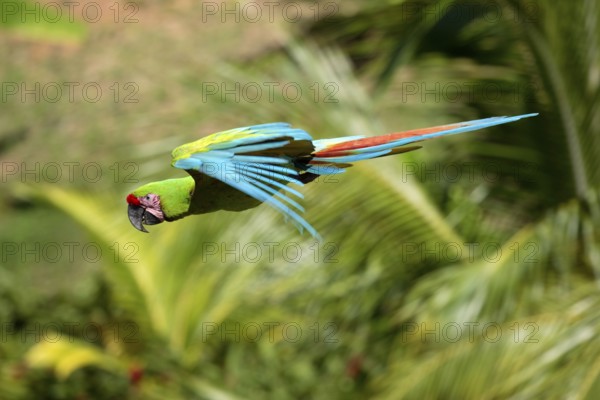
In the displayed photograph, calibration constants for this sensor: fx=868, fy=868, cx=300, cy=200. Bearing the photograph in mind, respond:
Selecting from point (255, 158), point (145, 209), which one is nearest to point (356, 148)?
point (255, 158)

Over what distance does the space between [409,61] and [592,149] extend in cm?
91

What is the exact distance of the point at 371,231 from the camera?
3840mm

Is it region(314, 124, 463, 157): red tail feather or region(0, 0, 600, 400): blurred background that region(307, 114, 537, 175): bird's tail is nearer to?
region(314, 124, 463, 157): red tail feather

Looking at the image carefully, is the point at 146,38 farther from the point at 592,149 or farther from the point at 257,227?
the point at 592,149

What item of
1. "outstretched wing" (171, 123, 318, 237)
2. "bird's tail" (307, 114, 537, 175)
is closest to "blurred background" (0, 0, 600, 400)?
"bird's tail" (307, 114, 537, 175)

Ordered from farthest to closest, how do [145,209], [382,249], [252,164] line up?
[382,249], [145,209], [252,164]

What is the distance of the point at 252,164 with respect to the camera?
1.26 metres

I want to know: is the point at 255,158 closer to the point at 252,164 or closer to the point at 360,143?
the point at 252,164

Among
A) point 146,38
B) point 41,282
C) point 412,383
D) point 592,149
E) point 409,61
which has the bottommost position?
point 412,383

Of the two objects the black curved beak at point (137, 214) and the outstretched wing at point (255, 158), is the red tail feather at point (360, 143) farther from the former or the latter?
the black curved beak at point (137, 214)

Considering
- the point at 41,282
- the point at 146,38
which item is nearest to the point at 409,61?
the point at 41,282

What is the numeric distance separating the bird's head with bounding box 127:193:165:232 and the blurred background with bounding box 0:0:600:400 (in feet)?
7.01

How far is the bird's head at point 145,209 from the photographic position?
1.35 metres

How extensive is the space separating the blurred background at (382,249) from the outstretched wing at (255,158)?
6.92 feet
